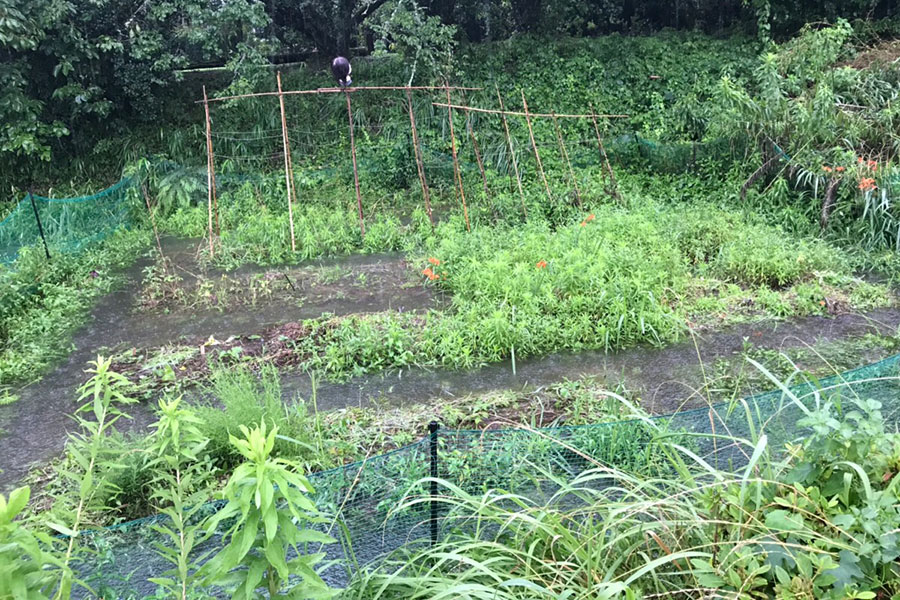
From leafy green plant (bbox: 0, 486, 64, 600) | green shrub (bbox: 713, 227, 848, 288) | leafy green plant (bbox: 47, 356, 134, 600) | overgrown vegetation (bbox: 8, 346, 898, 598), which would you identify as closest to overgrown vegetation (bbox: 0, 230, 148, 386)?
leafy green plant (bbox: 47, 356, 134, 600)

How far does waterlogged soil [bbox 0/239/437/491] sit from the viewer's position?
12.8 feet

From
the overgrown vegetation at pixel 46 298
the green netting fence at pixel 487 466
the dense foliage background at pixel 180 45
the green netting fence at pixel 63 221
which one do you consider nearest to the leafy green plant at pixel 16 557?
the green netting fence at pixel 487 466

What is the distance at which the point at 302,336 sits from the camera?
4.89m

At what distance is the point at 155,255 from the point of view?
705cm

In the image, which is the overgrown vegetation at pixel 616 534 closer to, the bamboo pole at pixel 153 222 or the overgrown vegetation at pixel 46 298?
the overgrown vegetation at pixel 46 298

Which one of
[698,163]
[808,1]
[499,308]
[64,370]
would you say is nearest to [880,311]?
[499,308]

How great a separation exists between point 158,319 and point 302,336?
1.43m

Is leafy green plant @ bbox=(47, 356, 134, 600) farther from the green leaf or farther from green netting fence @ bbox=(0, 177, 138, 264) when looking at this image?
green netting fence @ bbox=(0, 177, 138, 264)

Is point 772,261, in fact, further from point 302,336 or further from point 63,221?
point 63,221

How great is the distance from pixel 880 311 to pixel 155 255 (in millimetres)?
6797

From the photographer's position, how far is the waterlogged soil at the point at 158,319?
390 centimetres

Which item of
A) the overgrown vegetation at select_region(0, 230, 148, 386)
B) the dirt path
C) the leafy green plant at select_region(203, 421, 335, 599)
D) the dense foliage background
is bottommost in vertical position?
the dirt path

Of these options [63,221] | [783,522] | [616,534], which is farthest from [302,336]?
[63,221]

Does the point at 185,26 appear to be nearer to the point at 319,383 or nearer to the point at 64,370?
the point at 64,370
